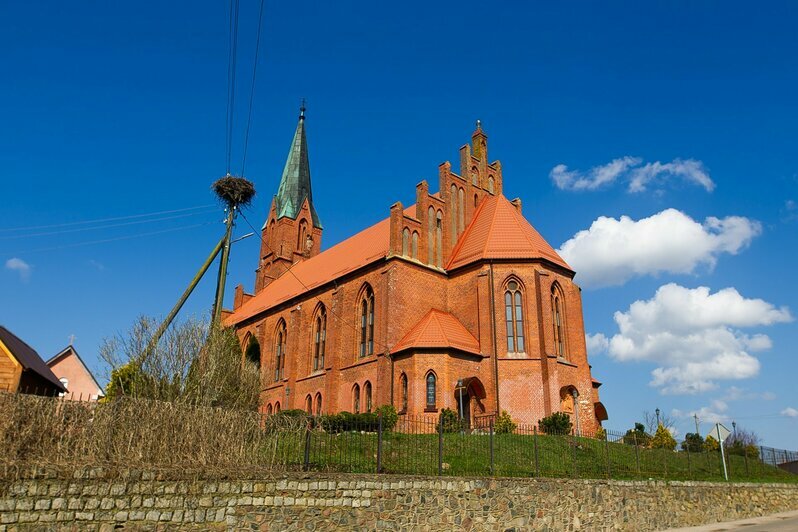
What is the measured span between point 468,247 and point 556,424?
1043 centimetres

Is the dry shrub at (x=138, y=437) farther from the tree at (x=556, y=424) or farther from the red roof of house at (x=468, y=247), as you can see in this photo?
the red roof of house at (x=468, y=247)

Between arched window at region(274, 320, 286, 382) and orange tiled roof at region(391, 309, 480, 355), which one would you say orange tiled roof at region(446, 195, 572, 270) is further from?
arched window at region(274, 320, 286, 382)

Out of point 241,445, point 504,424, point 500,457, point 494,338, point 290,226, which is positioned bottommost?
point 500,457

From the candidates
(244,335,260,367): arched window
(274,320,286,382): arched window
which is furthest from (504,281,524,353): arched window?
(244,335,260,367): arched window

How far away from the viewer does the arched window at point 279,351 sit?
125ft

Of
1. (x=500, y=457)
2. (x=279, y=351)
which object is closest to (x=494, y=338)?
(x=500, y=457)

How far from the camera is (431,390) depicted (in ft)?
86.8

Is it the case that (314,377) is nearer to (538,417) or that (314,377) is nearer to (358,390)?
(358,390)

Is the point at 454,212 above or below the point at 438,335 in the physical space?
above

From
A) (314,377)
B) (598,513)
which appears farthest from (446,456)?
(314,377)

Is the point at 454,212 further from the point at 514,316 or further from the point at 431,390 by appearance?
the point at 431,390

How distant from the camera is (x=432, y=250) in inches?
1225

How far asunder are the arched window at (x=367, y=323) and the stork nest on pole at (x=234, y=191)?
33.3ft

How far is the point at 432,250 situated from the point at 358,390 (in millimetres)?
8166
